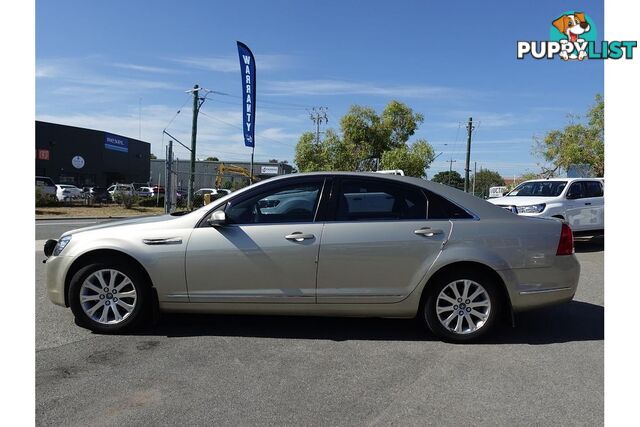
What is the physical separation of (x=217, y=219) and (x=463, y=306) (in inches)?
96.5

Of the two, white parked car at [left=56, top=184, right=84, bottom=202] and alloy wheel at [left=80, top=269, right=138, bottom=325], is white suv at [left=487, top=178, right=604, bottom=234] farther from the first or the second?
white parked car at [left=56, top=184, right=84, bottom=202]

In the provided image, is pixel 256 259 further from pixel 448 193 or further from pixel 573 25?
pixel 573 25

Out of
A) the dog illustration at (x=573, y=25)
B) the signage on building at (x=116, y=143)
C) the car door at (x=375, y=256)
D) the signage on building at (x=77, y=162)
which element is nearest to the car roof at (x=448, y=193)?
the car door at (x=375, y=256)

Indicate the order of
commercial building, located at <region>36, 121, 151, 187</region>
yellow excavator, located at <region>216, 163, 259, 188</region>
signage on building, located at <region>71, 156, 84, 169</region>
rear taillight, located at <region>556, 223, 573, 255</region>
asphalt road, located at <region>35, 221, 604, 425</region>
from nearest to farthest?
asphalt road, located at <region>35, 221, 604, 425</region> < rear taillight, located at <region>556, 223, 573, 255</region> < yellow excavator, located at <region>216, 163, 259, 188</region> < commercial building, located at <region>36, 121, 151, 187</region> < signage on building, located at <region>71, 156, 84, 169</region>

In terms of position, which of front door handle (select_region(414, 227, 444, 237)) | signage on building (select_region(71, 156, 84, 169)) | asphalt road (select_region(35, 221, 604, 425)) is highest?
signage on building (select_region(71, 156, 84, 169))

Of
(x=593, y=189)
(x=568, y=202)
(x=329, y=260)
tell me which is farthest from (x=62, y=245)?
(x=593, y=189)

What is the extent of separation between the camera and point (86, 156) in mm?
45875

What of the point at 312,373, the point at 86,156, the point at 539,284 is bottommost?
the point at 312,373

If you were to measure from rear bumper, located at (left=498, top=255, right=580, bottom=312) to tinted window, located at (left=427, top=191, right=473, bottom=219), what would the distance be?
656 mm

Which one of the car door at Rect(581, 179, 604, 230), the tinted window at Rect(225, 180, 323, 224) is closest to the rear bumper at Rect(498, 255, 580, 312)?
the tinted window at Rect(225, 180, 323, 224)

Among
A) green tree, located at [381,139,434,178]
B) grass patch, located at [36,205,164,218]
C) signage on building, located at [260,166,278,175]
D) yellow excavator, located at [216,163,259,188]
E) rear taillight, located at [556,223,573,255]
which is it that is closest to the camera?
rear taillight, located at [556,223,573,255]

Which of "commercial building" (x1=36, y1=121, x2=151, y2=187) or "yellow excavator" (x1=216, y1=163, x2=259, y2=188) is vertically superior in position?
"commercial building" (x1=36, y1=121, x2=151, y2=187)

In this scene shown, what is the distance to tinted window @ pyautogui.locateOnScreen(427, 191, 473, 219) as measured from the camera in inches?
189
